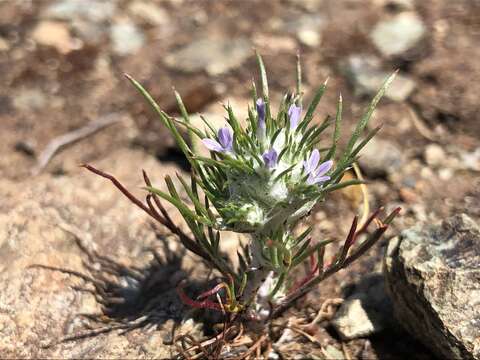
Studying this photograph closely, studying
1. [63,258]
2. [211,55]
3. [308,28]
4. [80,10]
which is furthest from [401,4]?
[63,258]

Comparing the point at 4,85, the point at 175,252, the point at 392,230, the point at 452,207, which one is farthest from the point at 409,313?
the point at 4,85

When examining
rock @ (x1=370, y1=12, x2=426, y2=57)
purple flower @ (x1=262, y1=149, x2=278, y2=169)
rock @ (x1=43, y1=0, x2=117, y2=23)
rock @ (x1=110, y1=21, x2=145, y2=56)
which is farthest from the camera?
rock @ (x1=43, y1=0, x2=117, y2=23)

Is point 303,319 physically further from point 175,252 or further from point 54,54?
point 54,54

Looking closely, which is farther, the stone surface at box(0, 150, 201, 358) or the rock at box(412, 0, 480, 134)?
the rock at box(412, 0, 480, 134)

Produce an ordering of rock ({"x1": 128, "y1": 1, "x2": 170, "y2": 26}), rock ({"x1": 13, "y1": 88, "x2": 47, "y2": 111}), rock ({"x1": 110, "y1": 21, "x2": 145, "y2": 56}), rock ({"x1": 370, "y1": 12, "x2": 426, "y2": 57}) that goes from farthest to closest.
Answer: rock ({"x1": 128, "y1": 1, "x2": 170, "y2": 26}) → rock ({"x1": 110, "y1": 21, "x2": 145, "y2": 56}) → rock ({"x1": 370, "y1": 12, "x2": 426, "y2": 57}) → rock ({"x1": 13, "y1": 88, "x2": 47, "y2": 111})

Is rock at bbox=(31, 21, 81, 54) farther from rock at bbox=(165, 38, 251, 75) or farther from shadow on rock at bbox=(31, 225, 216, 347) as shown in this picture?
shadow on rock at bbox=(31, 225, 216, 347)

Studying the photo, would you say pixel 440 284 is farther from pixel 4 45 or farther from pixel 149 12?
pixel 4 45

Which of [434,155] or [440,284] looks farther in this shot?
[434,155]

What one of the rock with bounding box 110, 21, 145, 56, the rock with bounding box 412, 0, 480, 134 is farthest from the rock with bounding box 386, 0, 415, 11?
the rock with bounding box 110, 21, 145, 56
